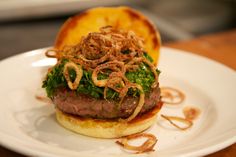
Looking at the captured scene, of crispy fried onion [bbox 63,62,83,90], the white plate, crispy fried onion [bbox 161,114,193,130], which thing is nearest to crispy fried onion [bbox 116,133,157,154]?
the white plate

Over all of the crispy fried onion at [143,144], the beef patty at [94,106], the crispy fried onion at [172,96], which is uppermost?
the beef patty at [94,106]

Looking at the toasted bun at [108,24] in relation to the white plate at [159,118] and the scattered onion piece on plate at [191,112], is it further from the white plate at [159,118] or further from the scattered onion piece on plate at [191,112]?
the scattered onion piece on plate at [191,112]

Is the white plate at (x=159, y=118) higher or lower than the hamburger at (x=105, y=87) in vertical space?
lower

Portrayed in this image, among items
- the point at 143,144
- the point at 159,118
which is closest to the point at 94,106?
the point at 143,144

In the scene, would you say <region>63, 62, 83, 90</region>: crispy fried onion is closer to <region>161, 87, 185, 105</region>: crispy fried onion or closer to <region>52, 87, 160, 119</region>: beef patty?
<region>52, 87, 160, 119</region>: beef patty

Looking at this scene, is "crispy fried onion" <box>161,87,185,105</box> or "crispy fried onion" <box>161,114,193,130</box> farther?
"crispy fried onion" <box>161,87,185,105</box>

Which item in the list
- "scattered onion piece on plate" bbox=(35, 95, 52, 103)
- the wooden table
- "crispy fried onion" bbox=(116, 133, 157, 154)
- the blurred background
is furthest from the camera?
the blurred background

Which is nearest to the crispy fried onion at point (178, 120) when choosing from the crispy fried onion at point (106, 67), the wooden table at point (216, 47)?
the crispy fried onion at point (106, 67)

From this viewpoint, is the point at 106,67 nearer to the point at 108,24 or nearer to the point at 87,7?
the point at 108,24
